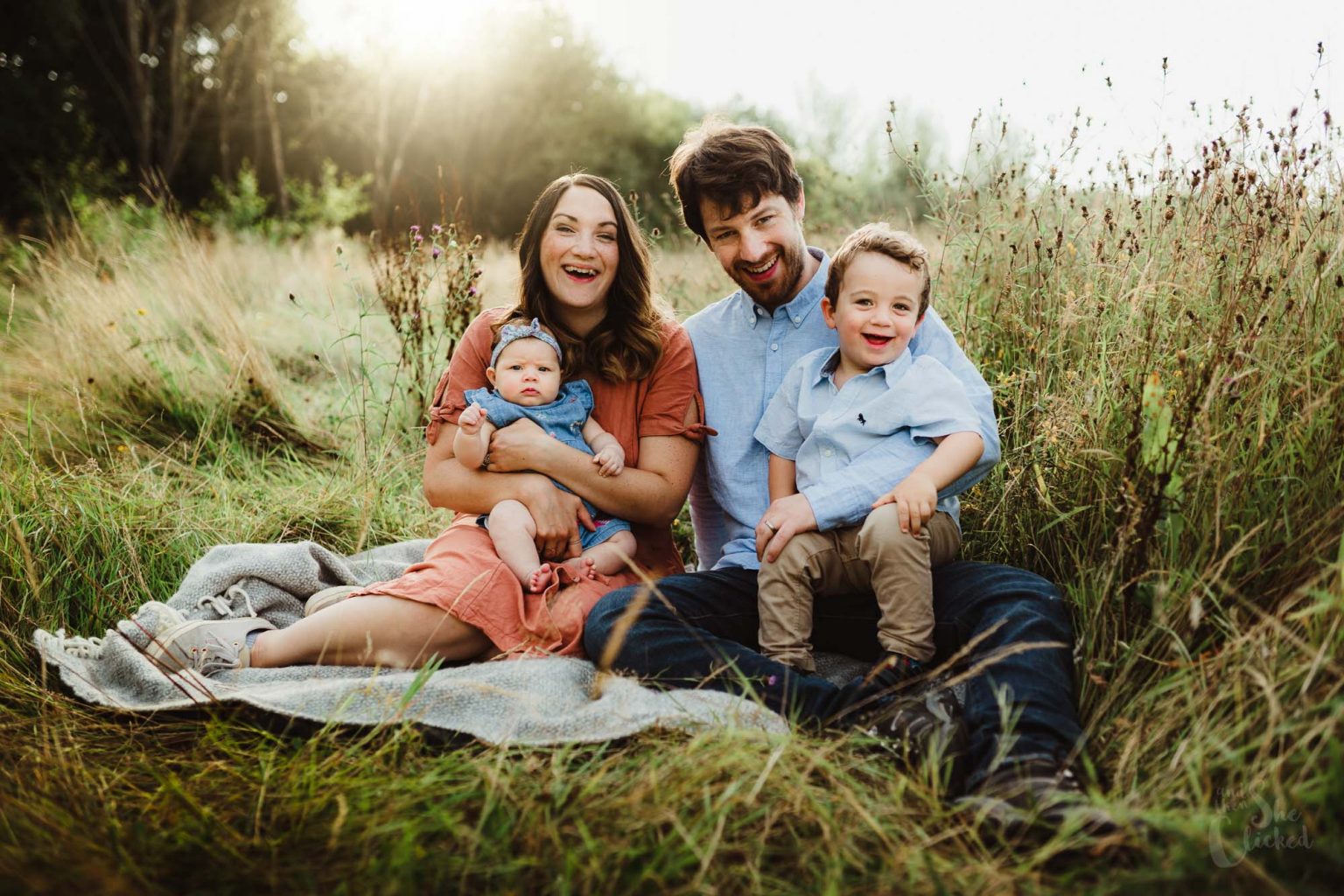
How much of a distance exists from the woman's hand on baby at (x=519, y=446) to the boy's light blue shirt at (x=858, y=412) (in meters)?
0.70

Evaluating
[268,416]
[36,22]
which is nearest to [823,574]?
[268,416]

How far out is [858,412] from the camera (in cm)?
264

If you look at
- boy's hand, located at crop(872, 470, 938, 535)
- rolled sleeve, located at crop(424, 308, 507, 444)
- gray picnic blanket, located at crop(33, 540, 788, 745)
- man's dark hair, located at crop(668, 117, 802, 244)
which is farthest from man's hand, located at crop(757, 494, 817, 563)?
rolled sleeve, located at crop(424, 308, 507, 444)

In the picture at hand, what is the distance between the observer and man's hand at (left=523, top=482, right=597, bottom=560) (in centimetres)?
279

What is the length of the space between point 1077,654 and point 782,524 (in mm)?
790

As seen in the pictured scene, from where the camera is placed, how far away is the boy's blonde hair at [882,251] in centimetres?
262

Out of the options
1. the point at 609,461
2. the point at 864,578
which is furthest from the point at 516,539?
the point at 864,578

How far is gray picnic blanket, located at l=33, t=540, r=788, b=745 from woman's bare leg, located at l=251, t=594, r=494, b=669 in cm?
5

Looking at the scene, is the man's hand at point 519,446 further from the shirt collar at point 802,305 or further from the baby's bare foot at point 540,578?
the shirt collar at point 802,305

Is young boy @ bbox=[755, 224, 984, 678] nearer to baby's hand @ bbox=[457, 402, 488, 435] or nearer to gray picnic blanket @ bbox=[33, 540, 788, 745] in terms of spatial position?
gray picnic blanket @ bbox=[33, 540, 788, 745]

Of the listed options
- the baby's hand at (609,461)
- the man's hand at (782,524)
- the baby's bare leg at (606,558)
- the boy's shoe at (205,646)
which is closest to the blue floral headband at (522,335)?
the baby's hand at (609,461)

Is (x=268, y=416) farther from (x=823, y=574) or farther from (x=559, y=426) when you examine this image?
(x=823, y=574)

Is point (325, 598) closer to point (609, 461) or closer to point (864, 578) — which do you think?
point (609, 461)

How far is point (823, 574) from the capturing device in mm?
2531
